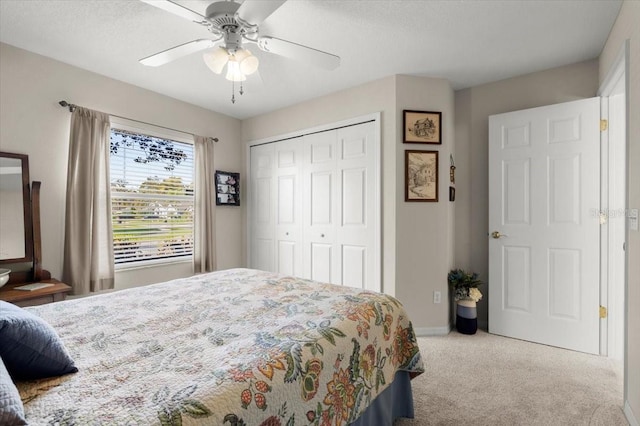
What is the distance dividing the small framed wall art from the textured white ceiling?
0.38 meters

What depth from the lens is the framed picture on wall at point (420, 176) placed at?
3006mm

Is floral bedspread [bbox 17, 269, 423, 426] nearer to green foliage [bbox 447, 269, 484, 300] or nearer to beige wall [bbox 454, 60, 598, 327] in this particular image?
green foliage [bbox 447, 269, 484, 300]

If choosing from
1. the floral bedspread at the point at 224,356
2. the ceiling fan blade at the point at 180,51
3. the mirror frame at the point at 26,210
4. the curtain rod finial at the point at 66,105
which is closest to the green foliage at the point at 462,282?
the floral bedspread at the point at 224,356

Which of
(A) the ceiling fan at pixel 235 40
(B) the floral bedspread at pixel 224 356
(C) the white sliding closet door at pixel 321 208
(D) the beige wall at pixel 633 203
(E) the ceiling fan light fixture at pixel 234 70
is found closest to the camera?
(B) the floral bedspread at pixel 224 356

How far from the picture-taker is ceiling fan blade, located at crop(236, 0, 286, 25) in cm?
144

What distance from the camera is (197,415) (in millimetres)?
762

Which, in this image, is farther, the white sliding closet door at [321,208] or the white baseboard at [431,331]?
the white sliding closet door at [321,208]

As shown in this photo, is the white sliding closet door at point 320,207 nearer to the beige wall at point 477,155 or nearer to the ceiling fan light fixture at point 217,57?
the beige wall at point 477,155

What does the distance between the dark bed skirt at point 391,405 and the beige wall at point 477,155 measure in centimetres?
192

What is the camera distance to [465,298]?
3.05 meters

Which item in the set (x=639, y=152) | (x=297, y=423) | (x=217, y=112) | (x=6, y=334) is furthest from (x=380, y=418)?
(x=217, y=112)

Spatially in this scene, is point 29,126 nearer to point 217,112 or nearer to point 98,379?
point 217,112

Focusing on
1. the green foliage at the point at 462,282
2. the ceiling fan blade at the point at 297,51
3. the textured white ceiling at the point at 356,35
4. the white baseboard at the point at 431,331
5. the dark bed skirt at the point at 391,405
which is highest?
the textured white ceiling at the point at 356,35

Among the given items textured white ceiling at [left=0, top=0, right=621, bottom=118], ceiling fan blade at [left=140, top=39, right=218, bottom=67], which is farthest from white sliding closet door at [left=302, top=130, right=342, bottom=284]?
ceiling fan blade at [left=140, top=39, right=218, bottom=67]
